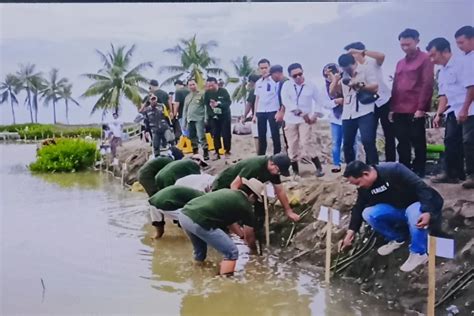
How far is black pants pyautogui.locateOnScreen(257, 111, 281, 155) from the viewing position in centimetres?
240

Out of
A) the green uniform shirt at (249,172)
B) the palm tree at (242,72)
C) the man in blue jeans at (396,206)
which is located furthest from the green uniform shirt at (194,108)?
the man in blue jeans at (396,206)

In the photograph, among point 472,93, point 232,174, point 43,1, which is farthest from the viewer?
point 232,174

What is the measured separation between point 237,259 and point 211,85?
2.41 feet

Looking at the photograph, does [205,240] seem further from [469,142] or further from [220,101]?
[469,142]

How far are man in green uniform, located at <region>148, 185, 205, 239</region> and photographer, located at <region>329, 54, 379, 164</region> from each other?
696 mm

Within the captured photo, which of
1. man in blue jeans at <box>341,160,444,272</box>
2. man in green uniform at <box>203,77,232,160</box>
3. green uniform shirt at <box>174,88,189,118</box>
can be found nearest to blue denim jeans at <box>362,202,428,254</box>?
man in blue jeans at <box>341,160,444,272</box>

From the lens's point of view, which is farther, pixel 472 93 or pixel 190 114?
pixel 190 114

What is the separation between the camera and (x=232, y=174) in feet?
8.13

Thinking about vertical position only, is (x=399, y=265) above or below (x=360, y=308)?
above

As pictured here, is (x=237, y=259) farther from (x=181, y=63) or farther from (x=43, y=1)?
(x=43, y=1)

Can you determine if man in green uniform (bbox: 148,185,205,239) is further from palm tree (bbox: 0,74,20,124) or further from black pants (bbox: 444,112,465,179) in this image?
black pants (bbox: 444,112,465,179)

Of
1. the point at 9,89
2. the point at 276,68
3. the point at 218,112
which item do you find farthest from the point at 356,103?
the point at 9,89

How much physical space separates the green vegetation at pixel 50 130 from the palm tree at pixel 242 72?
62 cm

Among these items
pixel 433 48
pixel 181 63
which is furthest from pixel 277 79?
pixel 433 48
